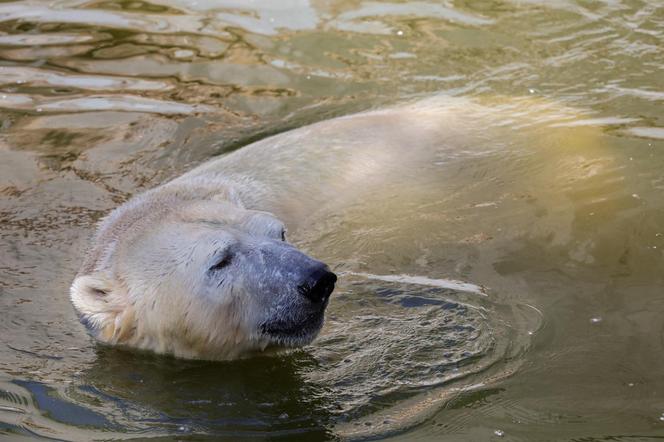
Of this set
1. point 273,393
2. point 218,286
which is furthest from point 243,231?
point 273,393

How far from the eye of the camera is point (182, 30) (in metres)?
8.55

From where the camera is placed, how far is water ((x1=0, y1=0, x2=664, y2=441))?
3.83 meters

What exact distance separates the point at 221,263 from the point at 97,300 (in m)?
0.74

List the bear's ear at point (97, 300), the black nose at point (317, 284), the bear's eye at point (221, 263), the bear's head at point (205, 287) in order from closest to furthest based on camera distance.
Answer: the black nose at point (317, 284) → the bear's head at point (205, 287) → the bear's eye at point (221, 263) → the bear's ear at point (97, 300)

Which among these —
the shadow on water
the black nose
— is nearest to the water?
the shadow on water

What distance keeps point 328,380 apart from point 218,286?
2.08ft

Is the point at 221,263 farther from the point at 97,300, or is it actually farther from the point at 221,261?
the point at 97,300

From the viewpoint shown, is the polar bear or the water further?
the polar bear

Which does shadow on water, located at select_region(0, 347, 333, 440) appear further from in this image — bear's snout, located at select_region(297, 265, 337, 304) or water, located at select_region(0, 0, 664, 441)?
bear's snout, located at select_region(297, 265, 337, 304)

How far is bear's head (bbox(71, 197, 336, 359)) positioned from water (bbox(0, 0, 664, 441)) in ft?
0.52

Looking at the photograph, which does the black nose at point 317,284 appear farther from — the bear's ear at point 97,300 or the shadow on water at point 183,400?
the bear's ear at point 97,300

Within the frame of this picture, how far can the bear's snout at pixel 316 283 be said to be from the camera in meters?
3.95

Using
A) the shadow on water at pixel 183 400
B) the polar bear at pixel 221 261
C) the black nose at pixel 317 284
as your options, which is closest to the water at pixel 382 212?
the shadow on water at pixel 183 400

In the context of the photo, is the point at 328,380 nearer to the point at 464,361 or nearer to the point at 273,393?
the point at 273,393
